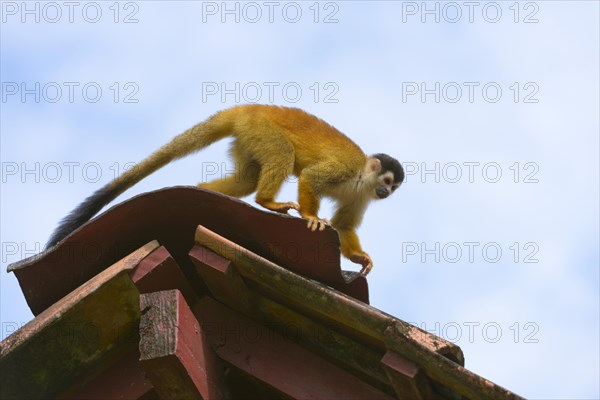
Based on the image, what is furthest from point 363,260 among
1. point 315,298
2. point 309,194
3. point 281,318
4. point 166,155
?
point 315,298

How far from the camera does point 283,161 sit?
6289mm

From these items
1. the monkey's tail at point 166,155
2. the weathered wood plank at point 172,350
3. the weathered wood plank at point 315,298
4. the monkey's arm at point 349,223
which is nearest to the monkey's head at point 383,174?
the monkey's arm at point 349,223

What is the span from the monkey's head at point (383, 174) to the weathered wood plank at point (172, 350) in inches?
179

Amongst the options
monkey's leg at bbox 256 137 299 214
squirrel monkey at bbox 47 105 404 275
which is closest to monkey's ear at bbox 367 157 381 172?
squirrel monkey at bbox 47 105 404 275

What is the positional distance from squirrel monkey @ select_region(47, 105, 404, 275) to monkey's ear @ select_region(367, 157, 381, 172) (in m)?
0.19

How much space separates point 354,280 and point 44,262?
1163 mm

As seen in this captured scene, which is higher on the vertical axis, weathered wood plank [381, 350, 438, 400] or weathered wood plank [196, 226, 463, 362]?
weathered wood plank [196, 226, 463, 362]

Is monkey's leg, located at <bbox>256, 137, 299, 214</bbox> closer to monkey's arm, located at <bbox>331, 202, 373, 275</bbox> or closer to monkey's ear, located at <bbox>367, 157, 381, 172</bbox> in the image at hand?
monkey's arm, located at <bbox>331, 202, 373, 275</bbox>

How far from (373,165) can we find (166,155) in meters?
2.06

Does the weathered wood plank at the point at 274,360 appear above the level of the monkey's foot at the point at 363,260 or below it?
above

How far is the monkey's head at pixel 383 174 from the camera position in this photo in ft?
24.1

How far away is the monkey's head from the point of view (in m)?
7.35

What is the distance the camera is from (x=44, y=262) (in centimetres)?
300

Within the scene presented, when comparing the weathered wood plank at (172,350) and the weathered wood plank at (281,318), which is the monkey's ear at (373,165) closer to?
the weathered wood plank at (281,318)
